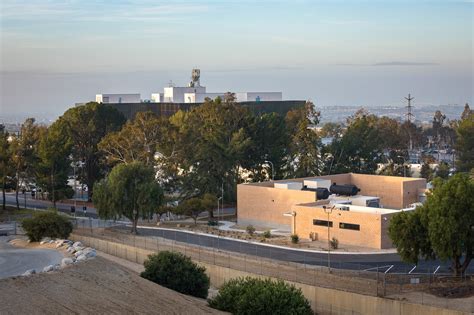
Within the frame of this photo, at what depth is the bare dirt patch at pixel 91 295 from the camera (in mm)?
31172

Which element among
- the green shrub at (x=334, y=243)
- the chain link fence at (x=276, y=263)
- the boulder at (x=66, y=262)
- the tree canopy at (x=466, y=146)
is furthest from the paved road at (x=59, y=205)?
the boulder at (x=66, y=262)

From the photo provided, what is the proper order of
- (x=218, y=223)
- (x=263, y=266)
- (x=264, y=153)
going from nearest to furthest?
(x=263, y=266), (x=218, y=223), (x=264, y=153)

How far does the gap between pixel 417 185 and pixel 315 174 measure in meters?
14.3

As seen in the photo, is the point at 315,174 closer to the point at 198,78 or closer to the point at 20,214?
the point at 20,214

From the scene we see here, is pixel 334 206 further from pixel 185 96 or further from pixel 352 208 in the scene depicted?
pixel 185 96

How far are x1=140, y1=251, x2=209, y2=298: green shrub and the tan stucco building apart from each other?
17197 mm

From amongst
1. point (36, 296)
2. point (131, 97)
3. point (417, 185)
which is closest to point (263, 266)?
point (36, 296)

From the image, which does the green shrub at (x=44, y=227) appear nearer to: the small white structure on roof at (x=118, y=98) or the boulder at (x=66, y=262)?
the boulder at (x=66, y=262)

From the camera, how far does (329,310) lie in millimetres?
39062

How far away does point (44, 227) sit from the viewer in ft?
177

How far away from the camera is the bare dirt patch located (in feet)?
102

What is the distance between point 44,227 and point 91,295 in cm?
2193

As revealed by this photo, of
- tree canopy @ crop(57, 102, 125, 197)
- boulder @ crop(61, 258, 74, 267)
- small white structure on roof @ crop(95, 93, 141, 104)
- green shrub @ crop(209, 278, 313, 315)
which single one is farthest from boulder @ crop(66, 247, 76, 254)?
small white structure on roof @ crop(95, 93, 141, 104)

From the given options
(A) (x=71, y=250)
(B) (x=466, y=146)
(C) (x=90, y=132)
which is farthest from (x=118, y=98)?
(A) (x=71, y=250)
